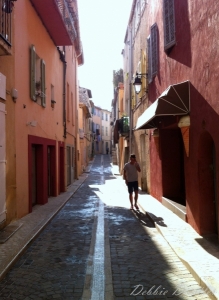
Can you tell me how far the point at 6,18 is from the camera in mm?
7973

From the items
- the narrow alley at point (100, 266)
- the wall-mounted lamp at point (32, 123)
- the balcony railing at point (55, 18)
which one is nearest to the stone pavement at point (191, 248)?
the narrow alley at point (100, 266)

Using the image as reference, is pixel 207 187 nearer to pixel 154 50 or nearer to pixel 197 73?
pixel 197 73

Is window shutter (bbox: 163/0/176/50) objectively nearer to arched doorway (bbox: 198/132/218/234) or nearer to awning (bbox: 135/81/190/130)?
awning (bbox: 135/81/190/130)

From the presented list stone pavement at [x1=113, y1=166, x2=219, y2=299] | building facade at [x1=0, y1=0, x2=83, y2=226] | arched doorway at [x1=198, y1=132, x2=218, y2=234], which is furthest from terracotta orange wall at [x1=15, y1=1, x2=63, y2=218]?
arched doorway at [x1=198, y1=132, x2=218, y2=234]

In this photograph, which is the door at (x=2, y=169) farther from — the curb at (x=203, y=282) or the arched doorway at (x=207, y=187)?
the arched doorway at (x=207, y=187)

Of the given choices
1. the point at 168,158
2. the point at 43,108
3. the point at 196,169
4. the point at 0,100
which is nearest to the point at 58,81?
the point at 43,108

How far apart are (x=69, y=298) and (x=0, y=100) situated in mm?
4945

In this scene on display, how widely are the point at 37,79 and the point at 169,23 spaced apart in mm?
4876

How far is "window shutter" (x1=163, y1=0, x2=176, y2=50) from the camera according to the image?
331 inches

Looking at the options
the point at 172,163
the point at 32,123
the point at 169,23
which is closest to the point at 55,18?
the point at 32,123

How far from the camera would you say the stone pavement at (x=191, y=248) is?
450 cm

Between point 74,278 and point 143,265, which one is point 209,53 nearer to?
point 143,265

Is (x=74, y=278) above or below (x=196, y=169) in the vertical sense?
below

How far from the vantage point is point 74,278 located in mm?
4906
